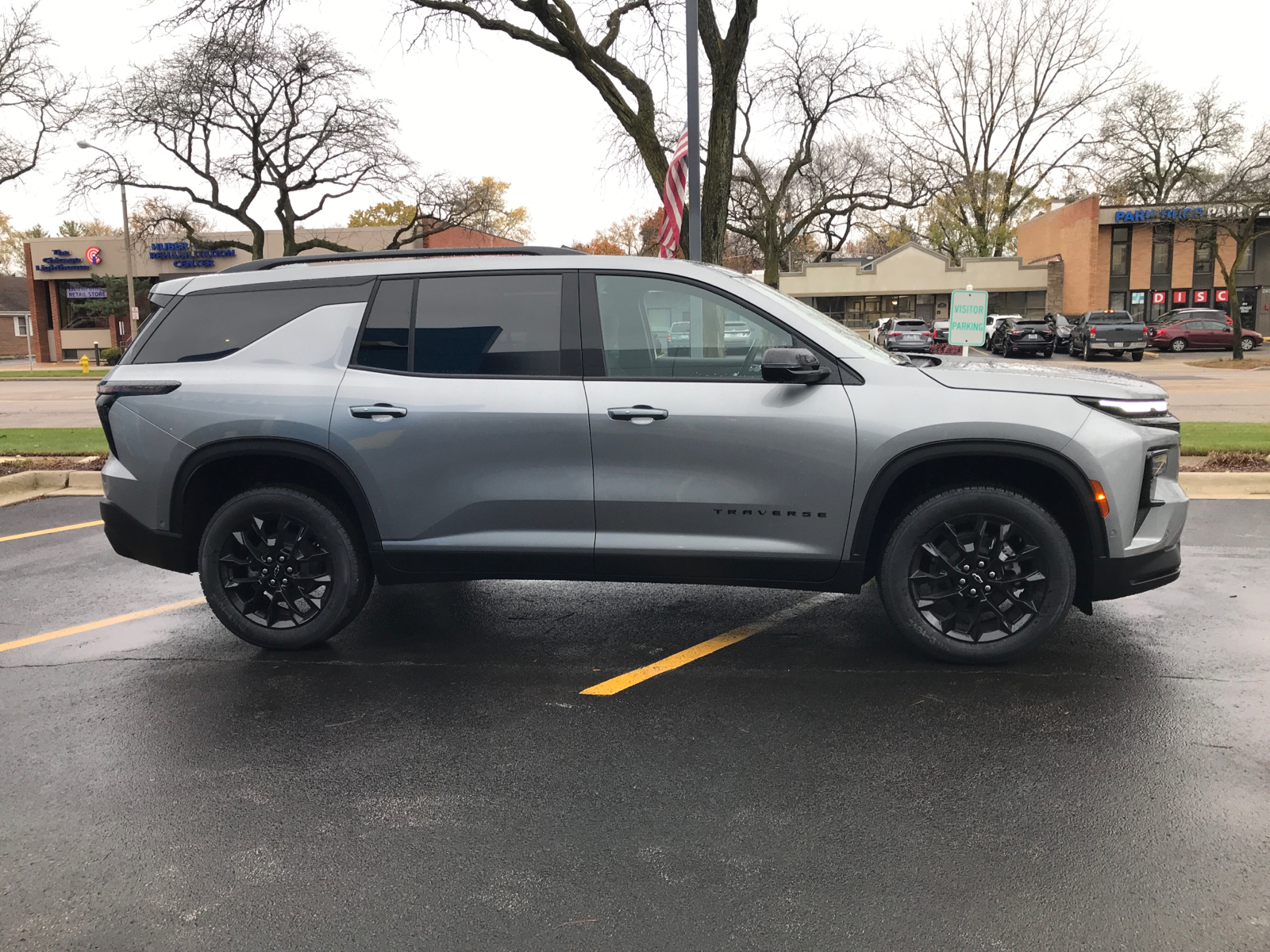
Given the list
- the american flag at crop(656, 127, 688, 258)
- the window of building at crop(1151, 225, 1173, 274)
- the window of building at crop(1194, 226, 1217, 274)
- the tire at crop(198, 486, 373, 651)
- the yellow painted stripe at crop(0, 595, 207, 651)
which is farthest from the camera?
the window of building at crop(1151, 225, 1173, 274)

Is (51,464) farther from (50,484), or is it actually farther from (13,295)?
(13,295)

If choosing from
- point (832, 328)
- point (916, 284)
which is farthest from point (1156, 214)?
point (832, 328)

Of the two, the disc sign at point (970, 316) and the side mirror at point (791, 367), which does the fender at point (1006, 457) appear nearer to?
the side mirror at point (791, 367)

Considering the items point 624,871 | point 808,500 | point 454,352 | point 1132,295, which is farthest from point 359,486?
point 1132,295

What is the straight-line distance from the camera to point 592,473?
4492mm

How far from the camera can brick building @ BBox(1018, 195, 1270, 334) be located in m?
49.1

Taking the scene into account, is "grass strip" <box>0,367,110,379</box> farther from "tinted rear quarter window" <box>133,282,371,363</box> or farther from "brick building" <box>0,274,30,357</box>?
→ "brick building" <box>0,274,30,357</box>

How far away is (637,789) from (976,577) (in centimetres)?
195

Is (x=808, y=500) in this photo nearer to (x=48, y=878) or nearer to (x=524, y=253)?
(x=524, y=253)

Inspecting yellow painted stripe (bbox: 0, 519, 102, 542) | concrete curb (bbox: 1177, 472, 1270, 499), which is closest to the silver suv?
yellow painted stripe (bbox: 0, 519, 102, 542)

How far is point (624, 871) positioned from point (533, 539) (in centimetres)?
199

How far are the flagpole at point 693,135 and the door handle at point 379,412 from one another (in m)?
7.46

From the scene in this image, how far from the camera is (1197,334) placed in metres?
37.8

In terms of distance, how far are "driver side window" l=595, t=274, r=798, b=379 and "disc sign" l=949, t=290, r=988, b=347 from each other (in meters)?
7.31
